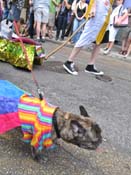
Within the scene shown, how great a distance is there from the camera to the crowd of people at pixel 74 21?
5.80 meters

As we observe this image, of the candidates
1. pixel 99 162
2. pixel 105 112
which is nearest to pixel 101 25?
pixel 105 112

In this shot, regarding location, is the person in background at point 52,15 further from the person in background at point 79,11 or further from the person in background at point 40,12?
the person in background at point 40,12

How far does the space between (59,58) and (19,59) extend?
171 cm

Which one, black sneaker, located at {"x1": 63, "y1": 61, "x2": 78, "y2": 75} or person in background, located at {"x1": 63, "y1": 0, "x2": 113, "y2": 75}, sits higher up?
person in background, located at {"x1": 63, "y1": 0, "x2": 113, "y2": 75}

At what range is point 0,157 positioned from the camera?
306 centimetres

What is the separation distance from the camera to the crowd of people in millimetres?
5801

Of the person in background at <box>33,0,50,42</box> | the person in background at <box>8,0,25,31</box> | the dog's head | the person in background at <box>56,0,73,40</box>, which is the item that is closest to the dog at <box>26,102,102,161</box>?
the dog's head

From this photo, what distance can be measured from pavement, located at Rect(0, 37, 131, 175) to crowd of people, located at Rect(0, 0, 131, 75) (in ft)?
1.60

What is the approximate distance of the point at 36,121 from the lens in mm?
2822

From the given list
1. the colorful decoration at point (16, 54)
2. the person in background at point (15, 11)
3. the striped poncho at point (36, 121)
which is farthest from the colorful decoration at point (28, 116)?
the person in background at point (15, 11)

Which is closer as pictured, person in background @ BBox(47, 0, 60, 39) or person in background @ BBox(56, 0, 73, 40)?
person in background @ BBox(47, 0, 60, 39)

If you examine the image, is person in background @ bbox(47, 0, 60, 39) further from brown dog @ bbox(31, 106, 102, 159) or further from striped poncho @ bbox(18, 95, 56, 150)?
brown dog @ bbox(31, 106, 102, 159)

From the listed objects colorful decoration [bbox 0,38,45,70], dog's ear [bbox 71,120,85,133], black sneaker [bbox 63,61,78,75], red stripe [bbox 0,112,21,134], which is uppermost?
dog's ear [bbox 71,120,85,133]

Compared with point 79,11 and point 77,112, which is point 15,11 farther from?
point 77,112
